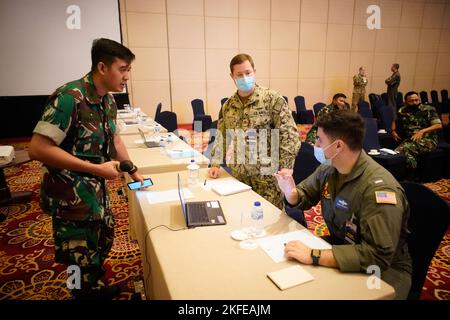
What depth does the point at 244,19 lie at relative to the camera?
356 inches

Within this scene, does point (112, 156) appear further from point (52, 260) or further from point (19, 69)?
point (19, 69)

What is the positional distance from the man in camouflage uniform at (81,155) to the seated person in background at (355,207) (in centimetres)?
109

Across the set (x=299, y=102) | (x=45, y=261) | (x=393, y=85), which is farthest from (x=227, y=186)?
(x=393, y=85)

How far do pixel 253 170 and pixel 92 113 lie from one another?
1236 millimetres

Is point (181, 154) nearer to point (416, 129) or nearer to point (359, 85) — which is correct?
point (416, 129)

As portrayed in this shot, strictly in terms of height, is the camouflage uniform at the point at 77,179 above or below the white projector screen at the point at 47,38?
below

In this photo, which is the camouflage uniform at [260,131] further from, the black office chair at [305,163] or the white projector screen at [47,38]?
the white projector screen at [47,38]

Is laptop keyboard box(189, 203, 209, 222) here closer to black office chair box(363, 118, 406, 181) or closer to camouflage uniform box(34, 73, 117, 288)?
camouflage uniform box(34, 73, 117, 288)

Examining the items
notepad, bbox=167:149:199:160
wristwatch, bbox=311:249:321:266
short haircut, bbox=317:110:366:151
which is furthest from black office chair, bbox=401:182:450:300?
notepad, bbox=167:149:199:160

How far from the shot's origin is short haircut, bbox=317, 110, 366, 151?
149 cm

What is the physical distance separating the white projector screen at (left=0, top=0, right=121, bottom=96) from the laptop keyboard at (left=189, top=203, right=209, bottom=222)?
7.03 metres

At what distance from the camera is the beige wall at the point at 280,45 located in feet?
27.6

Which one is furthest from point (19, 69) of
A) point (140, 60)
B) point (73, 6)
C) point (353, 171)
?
point (353, 171)

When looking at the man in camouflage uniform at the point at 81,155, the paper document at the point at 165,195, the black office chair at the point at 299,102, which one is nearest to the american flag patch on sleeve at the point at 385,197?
the paper document at the point at 165,195
